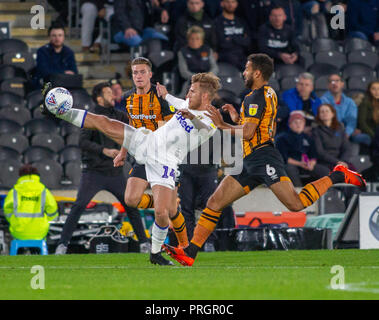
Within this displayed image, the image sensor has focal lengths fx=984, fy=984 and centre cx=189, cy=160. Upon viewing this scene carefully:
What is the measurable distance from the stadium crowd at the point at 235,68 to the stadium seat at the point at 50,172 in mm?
16

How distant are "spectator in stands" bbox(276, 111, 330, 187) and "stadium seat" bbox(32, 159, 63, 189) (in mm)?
3605

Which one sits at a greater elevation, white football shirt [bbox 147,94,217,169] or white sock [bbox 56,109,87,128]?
white sock [bbox 56,109,87,128]

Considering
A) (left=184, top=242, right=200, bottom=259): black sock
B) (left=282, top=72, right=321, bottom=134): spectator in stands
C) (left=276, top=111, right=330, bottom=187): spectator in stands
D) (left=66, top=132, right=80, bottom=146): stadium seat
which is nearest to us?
(left=184, top=242, right=200, bottom=259): black sock

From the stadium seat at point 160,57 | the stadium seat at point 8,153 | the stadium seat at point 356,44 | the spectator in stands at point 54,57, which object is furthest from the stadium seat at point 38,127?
the stadium seat at point 356,44

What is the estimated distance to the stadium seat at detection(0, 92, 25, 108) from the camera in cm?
1714

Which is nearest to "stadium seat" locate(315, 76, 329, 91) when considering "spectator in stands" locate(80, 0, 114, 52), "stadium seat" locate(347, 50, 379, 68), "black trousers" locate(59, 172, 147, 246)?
"stadium seat" locate(347, 50, 379, 68)

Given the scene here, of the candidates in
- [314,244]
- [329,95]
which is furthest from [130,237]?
[329,95]

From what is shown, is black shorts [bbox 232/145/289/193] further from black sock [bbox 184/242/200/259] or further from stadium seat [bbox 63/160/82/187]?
stadium seat [bbox 63/160/82/187]

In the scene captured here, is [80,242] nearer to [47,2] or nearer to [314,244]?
[314,244]

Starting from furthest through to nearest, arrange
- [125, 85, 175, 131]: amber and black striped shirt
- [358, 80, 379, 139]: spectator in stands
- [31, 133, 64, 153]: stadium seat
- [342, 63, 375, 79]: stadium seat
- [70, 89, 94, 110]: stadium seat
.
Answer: [342, 63, 375, 79]: stadium seat
[358, 80, 379, 139]: spectator in stands
[70, 89, 94, 110]: stadium seat
[31, 133, 64, 153]: stadium seat
[125, 85, 175, 131]: amber and black striped shirt

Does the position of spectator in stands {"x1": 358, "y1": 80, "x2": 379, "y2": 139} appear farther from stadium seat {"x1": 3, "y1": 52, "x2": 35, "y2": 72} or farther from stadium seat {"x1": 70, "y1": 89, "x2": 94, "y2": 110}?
stadium seat {"x1": 3, "y1": 52, "x2": 35, "y2": 72}

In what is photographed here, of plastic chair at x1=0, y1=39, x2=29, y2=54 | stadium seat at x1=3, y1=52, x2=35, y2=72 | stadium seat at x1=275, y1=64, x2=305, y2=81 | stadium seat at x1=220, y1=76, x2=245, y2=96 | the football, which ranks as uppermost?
plastic chair at x1=0, y1=39, x2=29, y2=54

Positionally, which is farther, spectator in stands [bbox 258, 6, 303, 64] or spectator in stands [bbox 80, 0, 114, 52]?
spectator in stands [bbox 80, 0, 114, 52]

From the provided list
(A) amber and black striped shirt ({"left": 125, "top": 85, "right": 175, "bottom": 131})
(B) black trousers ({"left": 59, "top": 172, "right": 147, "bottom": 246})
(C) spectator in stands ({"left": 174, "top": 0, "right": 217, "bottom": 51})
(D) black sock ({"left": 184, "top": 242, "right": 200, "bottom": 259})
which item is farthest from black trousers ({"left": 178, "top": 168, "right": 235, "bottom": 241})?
(C) spectator in stands ({"left": 174, "top": 0, "right": 217, "bottom": 51})
